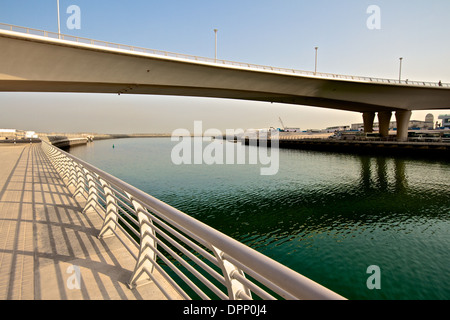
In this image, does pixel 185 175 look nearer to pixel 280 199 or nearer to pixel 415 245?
pixel 280 199

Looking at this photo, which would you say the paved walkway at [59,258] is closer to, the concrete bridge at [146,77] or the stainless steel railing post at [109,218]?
the stainless steel railing post at [109,218]

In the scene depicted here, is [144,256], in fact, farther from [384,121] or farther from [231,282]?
[384,121]

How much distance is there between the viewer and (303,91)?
36656 millimetres

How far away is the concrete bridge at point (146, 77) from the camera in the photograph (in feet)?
64.1

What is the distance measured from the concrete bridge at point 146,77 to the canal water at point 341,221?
1050 cm

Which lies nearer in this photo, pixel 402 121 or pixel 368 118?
pixel 402 121

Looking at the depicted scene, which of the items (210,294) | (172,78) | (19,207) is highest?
(172,78)

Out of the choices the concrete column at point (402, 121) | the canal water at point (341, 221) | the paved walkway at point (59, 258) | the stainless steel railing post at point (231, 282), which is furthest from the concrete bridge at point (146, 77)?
the stainless steel railing post at point (231, 282)

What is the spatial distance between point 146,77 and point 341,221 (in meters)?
22.4

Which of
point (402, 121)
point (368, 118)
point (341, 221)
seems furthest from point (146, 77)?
point (368, 118)

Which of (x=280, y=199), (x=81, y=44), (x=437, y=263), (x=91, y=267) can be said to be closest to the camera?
(x=91, y=267)

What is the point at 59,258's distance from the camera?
4133 millimetres

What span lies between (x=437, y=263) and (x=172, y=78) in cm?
2579
